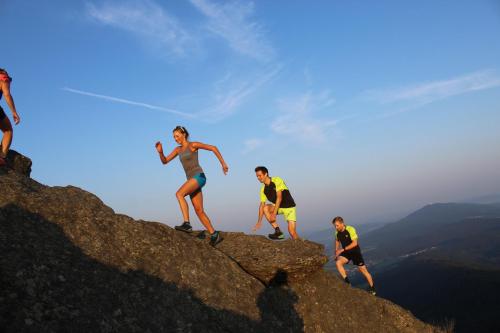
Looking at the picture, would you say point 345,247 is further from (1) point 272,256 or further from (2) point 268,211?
(1) point 272,256

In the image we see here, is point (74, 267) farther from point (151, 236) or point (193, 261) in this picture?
point (193, 261)

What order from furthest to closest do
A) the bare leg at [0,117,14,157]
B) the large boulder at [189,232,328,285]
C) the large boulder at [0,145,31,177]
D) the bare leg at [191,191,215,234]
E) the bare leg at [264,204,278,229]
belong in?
1. the bare leg at [264,204,278,229]
2. the large boulder at [0,145,31,177]
3. the large boulder at [189,232,328,285]
4. the bare leg at [191,191,215,234]
5. the bare leg at [0,117,14,157]

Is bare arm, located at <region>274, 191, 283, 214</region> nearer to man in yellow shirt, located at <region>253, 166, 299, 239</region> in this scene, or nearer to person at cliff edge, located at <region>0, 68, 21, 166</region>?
man in yellow shirt, located at <region>253, 166, 299, 239</region>

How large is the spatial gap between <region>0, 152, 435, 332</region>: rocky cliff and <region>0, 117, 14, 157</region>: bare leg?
0.94 metres

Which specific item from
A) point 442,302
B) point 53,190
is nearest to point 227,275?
point 53,190

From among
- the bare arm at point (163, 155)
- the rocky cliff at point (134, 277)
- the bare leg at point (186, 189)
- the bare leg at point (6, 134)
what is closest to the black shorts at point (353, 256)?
the rocky cliff at point (134, 277)

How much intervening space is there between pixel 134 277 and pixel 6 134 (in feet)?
21.0

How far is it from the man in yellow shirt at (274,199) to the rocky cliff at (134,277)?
4.46 feet

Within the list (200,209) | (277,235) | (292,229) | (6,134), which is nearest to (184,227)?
(200,209)

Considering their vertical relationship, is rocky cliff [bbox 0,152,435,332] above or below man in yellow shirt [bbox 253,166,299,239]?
below

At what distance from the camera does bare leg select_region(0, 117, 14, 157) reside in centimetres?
1080

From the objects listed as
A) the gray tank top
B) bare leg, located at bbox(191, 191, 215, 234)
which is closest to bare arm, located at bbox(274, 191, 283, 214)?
bare leg, located at bbox(191, 191, 215, 234)

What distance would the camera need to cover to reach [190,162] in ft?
35.6

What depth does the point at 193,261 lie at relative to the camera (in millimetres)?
9992
